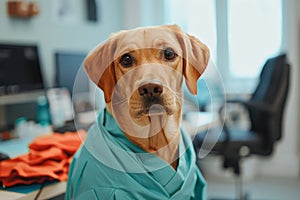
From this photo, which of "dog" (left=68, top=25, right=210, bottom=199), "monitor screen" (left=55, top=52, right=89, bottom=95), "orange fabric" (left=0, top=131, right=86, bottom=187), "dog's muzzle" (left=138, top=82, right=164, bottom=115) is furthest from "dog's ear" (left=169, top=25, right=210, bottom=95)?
"monitor screen" (left=55, top=52, right=89, bottom=95)

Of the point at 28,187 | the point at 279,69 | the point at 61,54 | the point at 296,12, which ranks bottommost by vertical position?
the point at 28,187

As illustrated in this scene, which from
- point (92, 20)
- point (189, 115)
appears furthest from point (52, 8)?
point (189, 115)

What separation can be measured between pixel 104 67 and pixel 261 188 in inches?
92.3

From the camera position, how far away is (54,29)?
101 inches

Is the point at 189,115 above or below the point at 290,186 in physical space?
above

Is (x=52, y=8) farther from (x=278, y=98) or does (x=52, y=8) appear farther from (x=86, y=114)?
(x=86, y=114)

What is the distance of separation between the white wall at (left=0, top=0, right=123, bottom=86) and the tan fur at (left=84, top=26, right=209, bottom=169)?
1371 mm

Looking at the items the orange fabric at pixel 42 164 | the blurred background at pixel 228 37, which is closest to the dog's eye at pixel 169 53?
the orange fabric at pixel 42 164

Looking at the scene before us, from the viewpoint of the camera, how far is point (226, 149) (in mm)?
2115

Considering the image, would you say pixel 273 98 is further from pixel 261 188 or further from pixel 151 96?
pixel 151 96

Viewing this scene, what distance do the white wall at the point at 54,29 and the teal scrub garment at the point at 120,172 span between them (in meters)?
1.36

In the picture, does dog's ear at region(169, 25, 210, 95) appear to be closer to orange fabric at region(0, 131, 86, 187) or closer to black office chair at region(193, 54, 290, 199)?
orange fabric at region(0, 131, 86, 187)

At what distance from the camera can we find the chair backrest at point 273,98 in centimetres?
204

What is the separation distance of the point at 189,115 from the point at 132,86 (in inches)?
10.1
